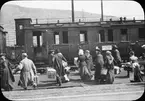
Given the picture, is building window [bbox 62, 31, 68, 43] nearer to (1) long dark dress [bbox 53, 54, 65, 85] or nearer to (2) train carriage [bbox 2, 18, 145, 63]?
(2) train carriage [bbox 2, 18, 145, 63]

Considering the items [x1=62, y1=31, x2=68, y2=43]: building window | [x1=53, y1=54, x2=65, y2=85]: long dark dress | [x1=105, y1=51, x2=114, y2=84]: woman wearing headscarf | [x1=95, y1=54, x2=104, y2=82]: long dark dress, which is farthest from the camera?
[x1=62, y1=31, x2=68, y2=43]: building window

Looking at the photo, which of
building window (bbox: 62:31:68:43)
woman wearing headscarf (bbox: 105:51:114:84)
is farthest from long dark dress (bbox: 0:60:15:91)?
building window (bbox: 62:31:68:43)

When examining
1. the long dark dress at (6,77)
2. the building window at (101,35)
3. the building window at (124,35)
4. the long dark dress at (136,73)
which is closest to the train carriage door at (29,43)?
the building window at (101,35)

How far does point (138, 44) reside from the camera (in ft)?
52.0

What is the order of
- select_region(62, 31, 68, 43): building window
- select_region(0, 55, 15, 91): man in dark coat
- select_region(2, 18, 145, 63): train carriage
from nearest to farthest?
1. select_region(0, 55, 15, 91): man in dark coat
2. select_region(2, 18, 145, 63): train carriage
3. select_region(62, 31, 68, 43): building window

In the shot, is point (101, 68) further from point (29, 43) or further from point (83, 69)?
point (29, 43)

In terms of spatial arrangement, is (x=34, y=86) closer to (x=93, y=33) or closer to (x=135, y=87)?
(x=135, y=87)

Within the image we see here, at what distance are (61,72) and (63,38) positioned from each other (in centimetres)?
597

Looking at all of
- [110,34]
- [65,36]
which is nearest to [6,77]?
[65,36]

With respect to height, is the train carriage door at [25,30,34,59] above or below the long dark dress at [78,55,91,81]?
above

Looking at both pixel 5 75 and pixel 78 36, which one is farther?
pixel 78 36

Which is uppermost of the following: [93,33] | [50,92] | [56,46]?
[93,33]

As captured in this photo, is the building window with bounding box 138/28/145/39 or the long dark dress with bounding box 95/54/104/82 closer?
the long dark dress with bounding box 95/54/104/82

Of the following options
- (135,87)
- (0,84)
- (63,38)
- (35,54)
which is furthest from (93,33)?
(0,84)
